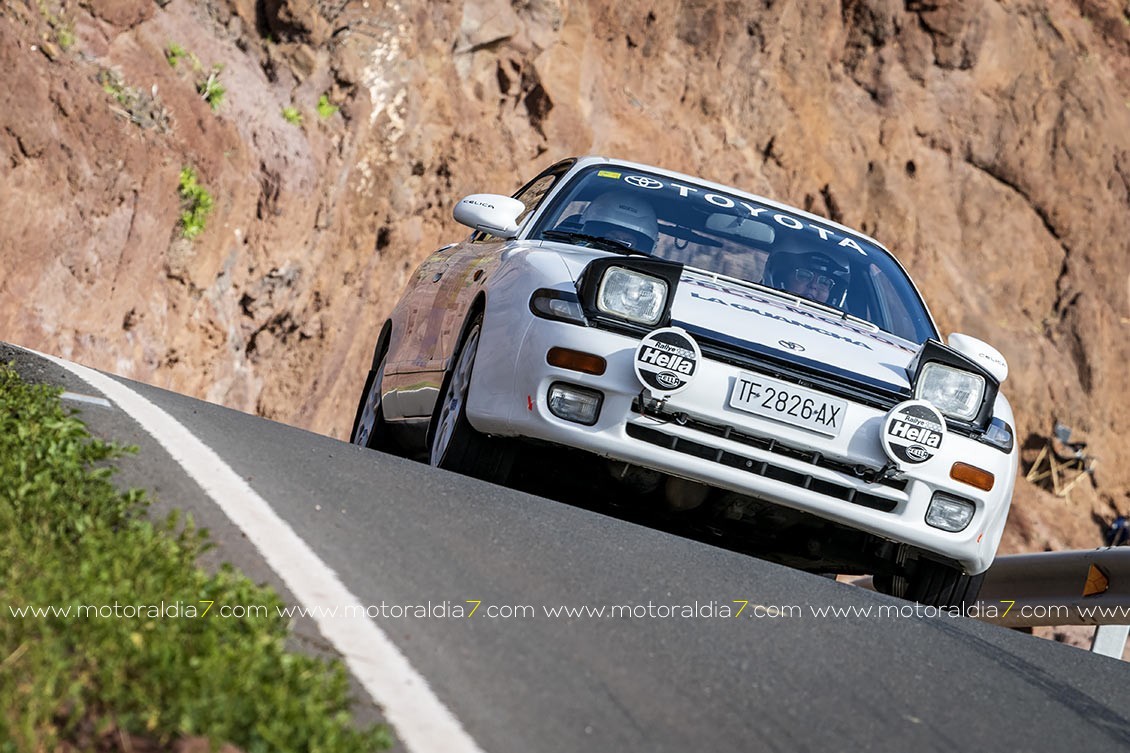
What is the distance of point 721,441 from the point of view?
5.52 metres

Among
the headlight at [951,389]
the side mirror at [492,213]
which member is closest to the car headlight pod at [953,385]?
the headlight at [951,389]

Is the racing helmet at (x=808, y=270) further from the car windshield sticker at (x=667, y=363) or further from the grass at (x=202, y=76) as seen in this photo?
the grass at (x=202, y=76)

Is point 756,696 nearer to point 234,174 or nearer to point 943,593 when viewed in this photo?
point 943,593

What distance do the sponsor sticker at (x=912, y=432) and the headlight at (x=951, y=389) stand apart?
0.14 metres

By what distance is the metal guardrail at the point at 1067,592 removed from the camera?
671cm

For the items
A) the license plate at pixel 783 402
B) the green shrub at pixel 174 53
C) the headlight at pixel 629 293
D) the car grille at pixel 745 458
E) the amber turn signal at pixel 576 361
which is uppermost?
the green shrub at pixel 174 53

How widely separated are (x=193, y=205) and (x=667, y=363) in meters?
10.8

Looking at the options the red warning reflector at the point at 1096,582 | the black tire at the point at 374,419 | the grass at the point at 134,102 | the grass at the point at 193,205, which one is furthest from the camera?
the grass at the point at 193,205

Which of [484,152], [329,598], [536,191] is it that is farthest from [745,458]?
[484,152]

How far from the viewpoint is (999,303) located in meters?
30.0

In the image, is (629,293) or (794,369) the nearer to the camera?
(794,369)

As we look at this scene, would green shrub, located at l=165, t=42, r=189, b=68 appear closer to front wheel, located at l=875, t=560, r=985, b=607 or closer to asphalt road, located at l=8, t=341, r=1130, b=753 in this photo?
asphalt road, located at l=8, t=341, r=1130, b=753

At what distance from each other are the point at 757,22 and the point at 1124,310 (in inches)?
399

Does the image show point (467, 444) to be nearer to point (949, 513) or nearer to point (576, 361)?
point (576, 361)
